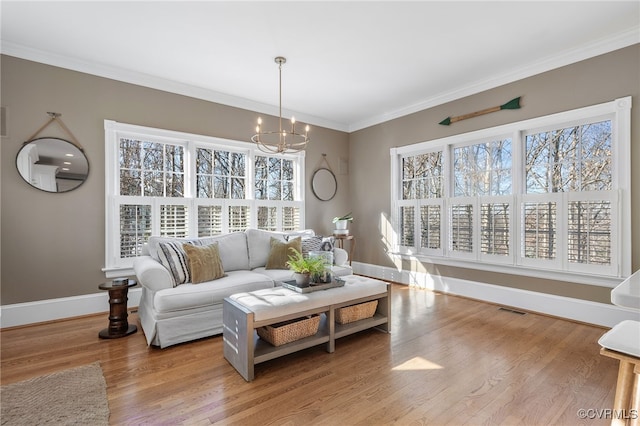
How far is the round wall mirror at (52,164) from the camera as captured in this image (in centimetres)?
319

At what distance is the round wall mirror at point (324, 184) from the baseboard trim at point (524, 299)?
170 cm

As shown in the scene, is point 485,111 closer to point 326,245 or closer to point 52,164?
point 326,245

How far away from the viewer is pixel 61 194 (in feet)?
11.0

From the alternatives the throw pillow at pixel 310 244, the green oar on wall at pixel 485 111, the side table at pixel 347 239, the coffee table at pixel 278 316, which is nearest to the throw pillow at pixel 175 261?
the coffee table at pixel 278 316

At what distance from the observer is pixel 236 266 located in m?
3.71

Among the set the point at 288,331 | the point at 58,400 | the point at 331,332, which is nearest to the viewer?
the point at 58,400

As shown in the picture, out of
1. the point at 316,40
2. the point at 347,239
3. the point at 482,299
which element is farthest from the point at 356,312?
the point at 316,40

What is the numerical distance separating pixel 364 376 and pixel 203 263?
6.22ft

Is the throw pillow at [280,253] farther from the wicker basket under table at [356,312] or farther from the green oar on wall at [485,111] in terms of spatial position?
the green oar on wall at [485,111]

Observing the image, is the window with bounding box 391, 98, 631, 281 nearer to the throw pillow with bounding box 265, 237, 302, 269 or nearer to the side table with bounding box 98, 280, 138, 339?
the throw pillow with bounding box 265, 237, 302, 269

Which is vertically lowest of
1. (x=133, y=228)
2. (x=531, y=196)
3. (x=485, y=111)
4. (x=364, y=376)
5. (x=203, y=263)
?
(x=364, y=376)

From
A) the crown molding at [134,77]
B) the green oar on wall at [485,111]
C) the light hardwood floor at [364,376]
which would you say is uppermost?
the crown molding at [134,77]

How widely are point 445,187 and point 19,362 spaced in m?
4.90

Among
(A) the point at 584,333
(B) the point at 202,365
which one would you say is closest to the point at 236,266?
(B) the point at 202,365
